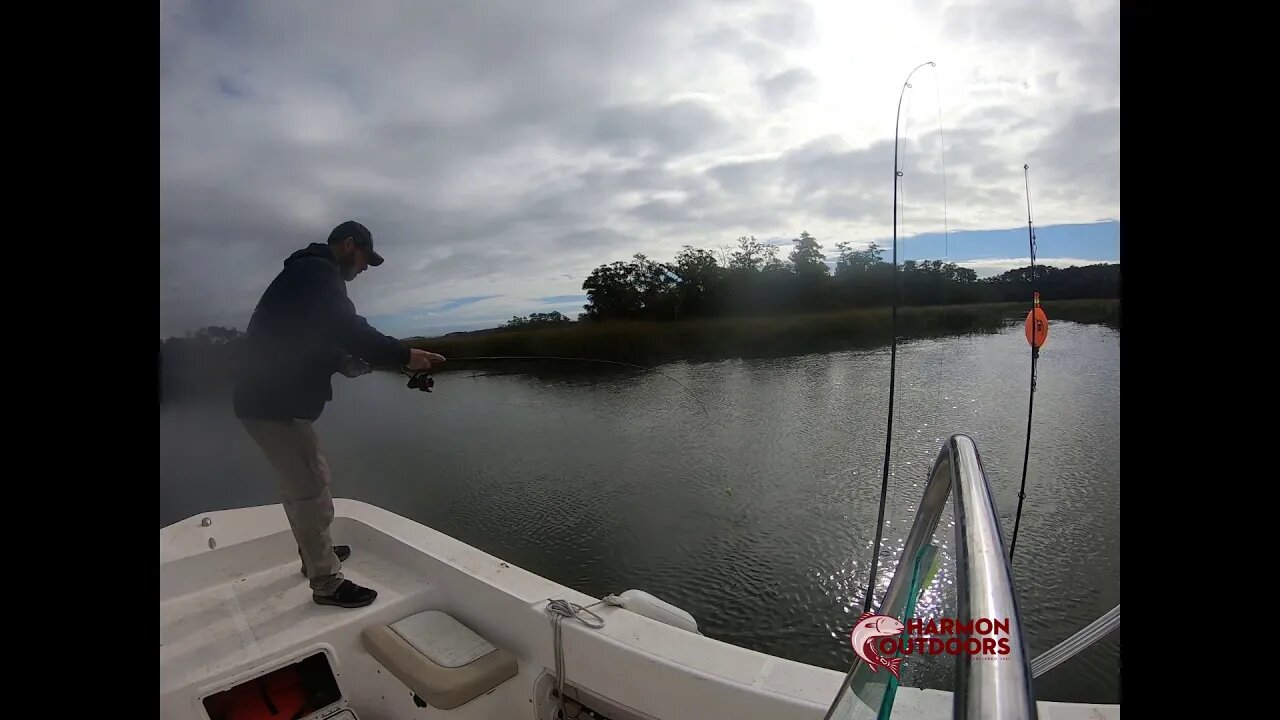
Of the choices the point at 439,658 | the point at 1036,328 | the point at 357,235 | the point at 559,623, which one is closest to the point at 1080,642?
the point at 559,623

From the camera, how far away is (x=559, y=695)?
1255mm

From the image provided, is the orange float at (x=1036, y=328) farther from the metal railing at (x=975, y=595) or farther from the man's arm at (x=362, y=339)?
the man's arm at (x=362, y=339)

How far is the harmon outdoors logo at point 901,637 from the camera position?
0.36 m

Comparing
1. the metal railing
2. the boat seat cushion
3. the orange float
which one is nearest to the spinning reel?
the boat seat cushion

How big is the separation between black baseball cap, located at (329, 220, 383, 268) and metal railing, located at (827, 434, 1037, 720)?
1.16m

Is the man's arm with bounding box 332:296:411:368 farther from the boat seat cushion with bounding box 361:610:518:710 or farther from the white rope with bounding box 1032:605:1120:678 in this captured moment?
the white rope with bounding box 1032:605:1120:678

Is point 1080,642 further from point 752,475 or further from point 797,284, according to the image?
point 752,475

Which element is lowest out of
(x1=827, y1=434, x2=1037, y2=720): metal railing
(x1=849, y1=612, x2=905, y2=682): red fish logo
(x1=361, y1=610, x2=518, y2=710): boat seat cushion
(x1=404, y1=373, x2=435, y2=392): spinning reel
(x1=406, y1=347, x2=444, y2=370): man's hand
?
(x1=361, y1=610, x2=518, y2=710): boat seat cushion

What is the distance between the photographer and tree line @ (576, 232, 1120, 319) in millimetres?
2445

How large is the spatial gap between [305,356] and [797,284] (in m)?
5.80

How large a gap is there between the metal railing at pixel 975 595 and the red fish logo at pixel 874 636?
13 millimetres

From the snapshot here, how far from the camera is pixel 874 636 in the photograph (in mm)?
470
